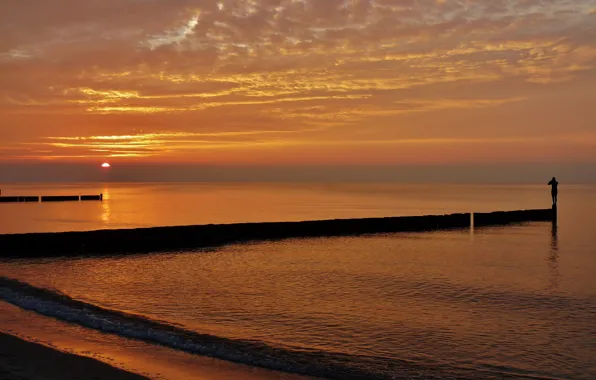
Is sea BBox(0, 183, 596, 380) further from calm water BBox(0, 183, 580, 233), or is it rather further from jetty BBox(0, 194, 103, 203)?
jetty BBox(0, 194, 103, 203)

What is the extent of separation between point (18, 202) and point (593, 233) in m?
77.4

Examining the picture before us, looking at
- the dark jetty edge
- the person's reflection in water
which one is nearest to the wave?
the person's reflection in water

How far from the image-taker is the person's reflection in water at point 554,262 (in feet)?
57.3

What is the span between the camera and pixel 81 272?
18.6 m

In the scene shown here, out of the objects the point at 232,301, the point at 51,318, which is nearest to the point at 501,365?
the point at 232,301

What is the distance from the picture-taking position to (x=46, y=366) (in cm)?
835

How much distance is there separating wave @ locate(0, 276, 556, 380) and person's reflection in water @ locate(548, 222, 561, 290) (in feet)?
→ 30.6

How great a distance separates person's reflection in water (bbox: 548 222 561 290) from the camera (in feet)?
57.3

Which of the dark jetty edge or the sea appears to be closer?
the sea

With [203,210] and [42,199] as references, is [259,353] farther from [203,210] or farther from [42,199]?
[42,199]

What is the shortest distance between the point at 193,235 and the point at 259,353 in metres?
19.7

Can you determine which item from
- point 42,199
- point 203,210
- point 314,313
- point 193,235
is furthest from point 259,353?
point 42,199

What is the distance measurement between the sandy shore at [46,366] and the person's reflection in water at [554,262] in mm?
13239

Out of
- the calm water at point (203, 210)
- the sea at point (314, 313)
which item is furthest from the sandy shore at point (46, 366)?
the calm water at point (203, 210)
